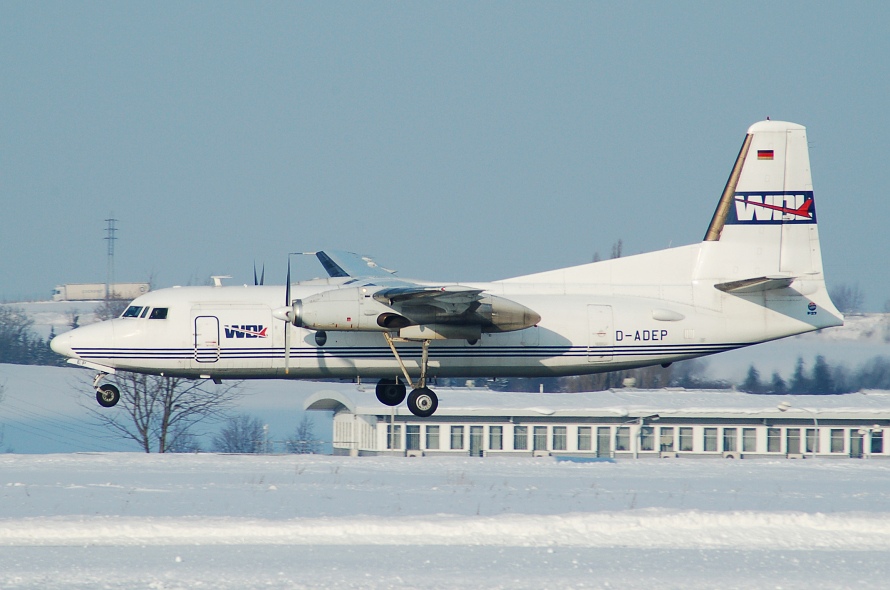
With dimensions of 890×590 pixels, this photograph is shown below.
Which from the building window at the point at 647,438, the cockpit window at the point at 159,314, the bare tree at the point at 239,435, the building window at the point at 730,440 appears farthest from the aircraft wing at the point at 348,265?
the bare tree at the point at 239,435

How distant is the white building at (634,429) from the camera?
32438mm

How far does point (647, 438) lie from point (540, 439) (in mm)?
3439

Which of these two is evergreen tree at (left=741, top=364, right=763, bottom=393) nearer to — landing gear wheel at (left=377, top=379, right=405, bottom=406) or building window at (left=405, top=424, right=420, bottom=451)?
building window at (left=405, top=424, right=420, bottom=451)

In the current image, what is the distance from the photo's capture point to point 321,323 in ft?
57.5

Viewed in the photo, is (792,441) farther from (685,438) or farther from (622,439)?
(622,439)

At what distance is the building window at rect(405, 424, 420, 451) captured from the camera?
32.6 m

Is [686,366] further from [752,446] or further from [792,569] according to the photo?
[792,569]

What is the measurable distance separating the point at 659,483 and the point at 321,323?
7.09 meters

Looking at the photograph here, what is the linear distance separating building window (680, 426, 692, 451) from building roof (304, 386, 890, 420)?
0.51 meters

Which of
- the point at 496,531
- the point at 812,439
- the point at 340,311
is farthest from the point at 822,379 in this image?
the point at 496,531

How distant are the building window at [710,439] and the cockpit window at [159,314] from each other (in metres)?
19.9

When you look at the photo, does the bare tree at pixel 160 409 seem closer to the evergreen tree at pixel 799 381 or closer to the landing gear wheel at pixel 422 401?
the landing gear wheel at pixel 422 401

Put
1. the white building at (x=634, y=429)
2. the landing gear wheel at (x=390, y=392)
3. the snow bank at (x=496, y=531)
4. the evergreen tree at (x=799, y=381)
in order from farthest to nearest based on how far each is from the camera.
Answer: the evergreen tree at (x=799, y=381) → the white building at (x=634, y=429) → the landing gear wheel at (x=390, y=392) → the snow bank at (x=496, y=531)

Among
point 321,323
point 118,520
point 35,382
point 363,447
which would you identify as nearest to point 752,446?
point 363,447
